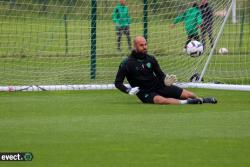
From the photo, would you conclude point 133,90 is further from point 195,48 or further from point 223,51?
point 223,51

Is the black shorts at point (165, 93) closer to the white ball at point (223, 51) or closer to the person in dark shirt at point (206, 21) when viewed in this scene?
the person in dark shirt at point (206, 21)

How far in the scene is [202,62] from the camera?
73.0 feet

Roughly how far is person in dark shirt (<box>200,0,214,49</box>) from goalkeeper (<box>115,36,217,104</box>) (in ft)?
12.2

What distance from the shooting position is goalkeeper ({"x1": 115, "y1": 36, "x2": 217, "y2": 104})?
18219 millimetres

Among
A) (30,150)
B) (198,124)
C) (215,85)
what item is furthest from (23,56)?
(30,150)

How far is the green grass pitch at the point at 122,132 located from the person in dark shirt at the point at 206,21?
3.18 meters

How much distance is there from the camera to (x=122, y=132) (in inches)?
545

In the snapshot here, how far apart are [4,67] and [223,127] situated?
10170mm

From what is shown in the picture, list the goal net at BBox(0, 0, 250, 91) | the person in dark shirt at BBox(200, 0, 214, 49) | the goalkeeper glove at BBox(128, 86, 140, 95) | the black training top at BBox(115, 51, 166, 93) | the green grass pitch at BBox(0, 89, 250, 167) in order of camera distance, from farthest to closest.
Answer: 1. the person in dark shirt at BBox(200, 0, 214, 49)
2. the goal net at BBox(0, 0, 250, 91)
3. the black training top at BBox(115, 51, 166, 93)
4. the goalkeeper glove at BBox(128, 86, 140, 95)
5. the green grass pitch at BBox(0, 89, 250, 167)

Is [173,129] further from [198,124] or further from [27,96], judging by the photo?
[27,96]

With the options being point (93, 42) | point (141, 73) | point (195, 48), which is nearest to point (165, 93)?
point (141, 73)

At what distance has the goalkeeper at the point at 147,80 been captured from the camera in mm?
18219

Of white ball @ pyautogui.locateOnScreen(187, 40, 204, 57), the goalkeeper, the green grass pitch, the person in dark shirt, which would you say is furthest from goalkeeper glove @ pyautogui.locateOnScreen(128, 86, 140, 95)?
the person in dark shirt

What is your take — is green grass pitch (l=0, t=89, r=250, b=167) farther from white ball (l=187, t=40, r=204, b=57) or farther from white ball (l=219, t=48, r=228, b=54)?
white ball (l=219, t=48, r=228, b=54)
